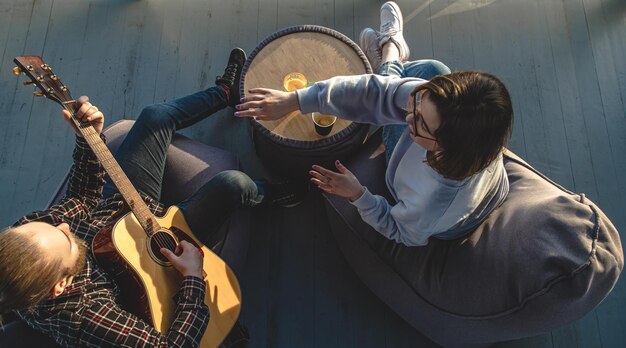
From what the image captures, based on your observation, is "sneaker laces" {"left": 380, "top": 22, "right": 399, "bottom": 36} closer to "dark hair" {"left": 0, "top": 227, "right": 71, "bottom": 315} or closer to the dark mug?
the dark mug

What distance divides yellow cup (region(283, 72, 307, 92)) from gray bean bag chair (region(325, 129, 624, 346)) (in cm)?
39

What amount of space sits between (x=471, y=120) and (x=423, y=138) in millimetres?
173

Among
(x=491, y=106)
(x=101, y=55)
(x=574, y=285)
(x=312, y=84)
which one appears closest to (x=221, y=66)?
(x=101, y=55)

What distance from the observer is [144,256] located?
1.59 m

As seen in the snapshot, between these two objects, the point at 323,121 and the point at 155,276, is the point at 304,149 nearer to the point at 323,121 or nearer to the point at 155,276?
the point at 323,121

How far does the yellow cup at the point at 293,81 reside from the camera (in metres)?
1.83

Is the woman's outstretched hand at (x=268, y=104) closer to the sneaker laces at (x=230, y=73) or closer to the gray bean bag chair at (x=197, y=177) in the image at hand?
the gray bean bag chair at (x=197, y=177)

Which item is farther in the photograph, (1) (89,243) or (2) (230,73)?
(2) (230,73)

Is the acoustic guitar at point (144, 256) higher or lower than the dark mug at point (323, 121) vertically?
lower

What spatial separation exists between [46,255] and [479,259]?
133 centimetres

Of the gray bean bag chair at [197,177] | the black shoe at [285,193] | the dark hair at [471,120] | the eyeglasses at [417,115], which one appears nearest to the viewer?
the dark hair at [471,120]

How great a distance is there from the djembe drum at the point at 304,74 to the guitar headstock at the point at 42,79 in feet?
2.14

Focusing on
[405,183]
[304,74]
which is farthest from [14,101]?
[405,183]

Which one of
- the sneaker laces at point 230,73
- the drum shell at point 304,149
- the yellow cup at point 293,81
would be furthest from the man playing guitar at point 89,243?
the yellow cup at point 293,81
